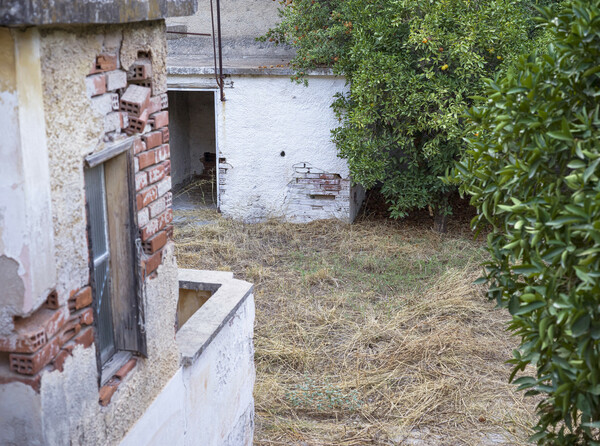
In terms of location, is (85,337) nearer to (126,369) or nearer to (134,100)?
(126,369)

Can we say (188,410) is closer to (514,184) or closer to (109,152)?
(109,152)

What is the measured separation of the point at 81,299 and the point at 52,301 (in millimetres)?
170

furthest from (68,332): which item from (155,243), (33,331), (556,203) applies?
(556,203)

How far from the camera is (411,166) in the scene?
8.69 meters

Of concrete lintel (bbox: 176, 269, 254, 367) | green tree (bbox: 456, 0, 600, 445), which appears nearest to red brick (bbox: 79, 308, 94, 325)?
concrete lintel (bbox: 176, 269, 254, 367)

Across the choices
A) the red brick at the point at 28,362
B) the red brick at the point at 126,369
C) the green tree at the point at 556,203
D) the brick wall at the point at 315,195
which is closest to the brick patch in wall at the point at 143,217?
the red brick at the point at 126,369

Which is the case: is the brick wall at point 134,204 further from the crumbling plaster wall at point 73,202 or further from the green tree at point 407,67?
the green tree at point 407,67

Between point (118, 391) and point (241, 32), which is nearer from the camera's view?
point (118, 391)

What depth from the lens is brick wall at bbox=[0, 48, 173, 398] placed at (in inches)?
83.4

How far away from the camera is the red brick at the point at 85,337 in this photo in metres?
2.36

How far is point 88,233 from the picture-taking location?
2389 millimetres

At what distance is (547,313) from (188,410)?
6.31ft

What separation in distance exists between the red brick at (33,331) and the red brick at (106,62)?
0.87 meters

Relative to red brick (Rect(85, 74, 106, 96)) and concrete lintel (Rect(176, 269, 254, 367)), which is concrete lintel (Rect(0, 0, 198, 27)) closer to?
red brick (Rect(85, 74, 106, 96))
